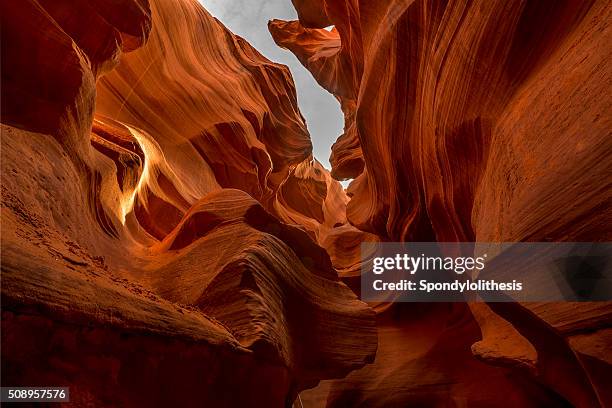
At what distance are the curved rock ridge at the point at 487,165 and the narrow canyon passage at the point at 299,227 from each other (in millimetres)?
23

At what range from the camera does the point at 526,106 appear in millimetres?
3891

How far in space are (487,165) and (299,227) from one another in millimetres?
2261

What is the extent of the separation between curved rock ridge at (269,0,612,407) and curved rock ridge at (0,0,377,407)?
1.96 metres

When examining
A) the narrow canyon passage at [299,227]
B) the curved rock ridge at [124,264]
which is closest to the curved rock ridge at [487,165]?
the narrow canyon passage at [299,227]

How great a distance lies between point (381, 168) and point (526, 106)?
16.2 feet

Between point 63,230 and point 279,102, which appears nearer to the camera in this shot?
point 63,230

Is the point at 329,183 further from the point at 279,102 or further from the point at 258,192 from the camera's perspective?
the point at 258,192

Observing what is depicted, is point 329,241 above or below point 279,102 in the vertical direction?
below

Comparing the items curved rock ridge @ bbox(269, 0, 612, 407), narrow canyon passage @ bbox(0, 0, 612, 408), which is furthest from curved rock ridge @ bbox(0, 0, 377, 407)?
curved rock ridge @ bbox(269, 0, 612, 407)

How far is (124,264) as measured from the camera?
4672mm

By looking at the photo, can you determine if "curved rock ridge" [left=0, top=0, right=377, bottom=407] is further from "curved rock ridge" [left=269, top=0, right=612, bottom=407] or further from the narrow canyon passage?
"curved rock ridge" [left=269, top=0, right=612, bottom=407]

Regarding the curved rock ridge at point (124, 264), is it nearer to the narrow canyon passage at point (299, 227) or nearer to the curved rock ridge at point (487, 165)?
the narrow canyon passage at point (299, 227)

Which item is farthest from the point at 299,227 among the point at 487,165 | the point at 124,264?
the point at 487,165

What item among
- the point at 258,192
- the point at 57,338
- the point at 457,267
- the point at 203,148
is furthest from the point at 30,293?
the point at 258,192
